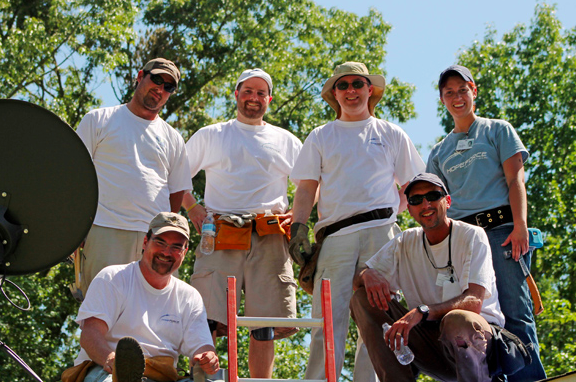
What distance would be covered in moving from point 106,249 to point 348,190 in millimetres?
1769

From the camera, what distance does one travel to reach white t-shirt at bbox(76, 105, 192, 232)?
5.54m

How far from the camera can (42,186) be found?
147 inches

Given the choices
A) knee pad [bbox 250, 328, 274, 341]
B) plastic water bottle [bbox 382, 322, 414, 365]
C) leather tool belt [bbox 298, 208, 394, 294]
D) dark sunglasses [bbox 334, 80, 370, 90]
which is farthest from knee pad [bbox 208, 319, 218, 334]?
dark sunglasses [bbox 334, 80, 370, 90]

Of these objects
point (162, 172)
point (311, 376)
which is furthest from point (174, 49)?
point (311, 376)

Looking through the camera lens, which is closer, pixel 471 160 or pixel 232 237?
pixel 471 160

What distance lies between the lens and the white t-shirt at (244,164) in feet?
19.4

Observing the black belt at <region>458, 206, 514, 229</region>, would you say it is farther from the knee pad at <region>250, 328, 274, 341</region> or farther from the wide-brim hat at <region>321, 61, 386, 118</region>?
the knee pad at <region>250, 328, 274, 341</region>

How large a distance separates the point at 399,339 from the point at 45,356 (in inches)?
489

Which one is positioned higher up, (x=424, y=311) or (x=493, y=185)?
(x=493, y=185)

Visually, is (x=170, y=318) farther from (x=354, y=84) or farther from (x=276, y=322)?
(x=354, y=84)

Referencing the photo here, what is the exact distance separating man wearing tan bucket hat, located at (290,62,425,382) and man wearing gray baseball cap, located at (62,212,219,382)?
35.5 inches

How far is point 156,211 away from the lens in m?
5.62

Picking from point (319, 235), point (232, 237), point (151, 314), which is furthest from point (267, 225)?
point (151, 314)

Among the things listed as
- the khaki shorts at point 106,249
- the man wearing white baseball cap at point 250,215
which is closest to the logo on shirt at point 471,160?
the man wearing white baseball cap at point 250,215
